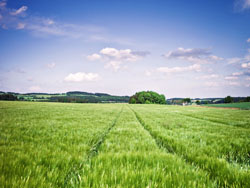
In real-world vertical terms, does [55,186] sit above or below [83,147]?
above

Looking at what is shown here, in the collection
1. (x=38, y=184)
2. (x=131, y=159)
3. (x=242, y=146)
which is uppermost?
(x=38, y=184)

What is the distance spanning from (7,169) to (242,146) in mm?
6638

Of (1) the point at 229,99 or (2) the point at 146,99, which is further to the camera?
(2) the point at 146,99

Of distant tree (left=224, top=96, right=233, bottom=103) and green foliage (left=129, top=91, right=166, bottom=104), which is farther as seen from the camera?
green foliage (left=129, top=91, right=166, bottom=104)

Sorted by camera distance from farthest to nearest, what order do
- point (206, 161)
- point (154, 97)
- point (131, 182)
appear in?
point (154, 97) < point (206, 161) < point (131, 182)

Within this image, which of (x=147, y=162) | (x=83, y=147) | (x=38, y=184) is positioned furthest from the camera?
(x=83, y=147)

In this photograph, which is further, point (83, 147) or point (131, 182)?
point (83, 147)

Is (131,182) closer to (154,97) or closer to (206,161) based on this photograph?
(206,161)

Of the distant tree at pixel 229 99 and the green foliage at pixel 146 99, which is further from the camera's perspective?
the green foliage at pixel 146 99

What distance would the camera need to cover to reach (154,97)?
134875 millimetres

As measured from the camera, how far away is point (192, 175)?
2.17 metres

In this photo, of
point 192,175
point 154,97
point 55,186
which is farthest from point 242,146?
point 154,97

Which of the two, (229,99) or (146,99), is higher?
(229,99)

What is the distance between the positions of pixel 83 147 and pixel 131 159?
1.71 metres
